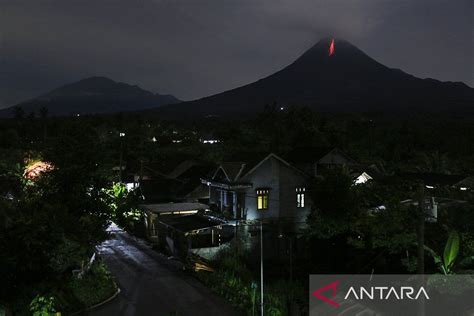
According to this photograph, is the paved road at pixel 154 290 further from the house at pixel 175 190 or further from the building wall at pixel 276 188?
the house at pixel 175 190

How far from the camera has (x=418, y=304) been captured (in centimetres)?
1345

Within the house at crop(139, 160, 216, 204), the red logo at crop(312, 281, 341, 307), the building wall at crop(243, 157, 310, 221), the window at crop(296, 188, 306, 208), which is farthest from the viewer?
the house at crop(139, 160, 216, 204)

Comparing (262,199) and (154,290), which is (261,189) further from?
(154,290)

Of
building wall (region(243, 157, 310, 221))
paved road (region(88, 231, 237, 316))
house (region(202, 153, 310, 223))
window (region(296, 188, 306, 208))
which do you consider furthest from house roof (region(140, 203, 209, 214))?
window (region(296, 188, 306, 208))

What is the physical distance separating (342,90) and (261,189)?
122338 millimetres

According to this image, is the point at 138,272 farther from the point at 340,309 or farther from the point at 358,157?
the point at 358,157

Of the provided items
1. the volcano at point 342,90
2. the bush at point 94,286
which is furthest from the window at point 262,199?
the volcano at point 342,90

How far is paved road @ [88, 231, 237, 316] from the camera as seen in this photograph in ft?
48.7

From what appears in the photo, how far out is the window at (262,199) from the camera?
86.6 ft

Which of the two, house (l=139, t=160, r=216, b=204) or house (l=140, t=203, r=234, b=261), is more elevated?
house (l=139, t=160, r=216, b=204)

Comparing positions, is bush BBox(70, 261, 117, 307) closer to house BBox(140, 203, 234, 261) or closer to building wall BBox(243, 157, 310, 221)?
house BBox(140, 203, 234, 261)

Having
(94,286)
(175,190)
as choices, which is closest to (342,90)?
(175,190)

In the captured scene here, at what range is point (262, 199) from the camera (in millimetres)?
26516

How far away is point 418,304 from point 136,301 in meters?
8.91
